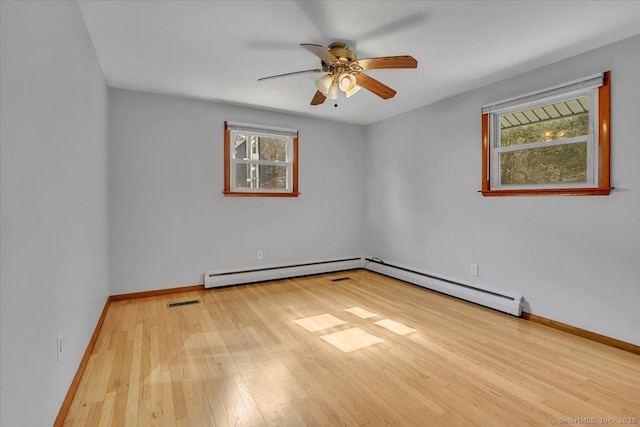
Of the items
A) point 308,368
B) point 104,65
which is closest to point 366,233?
point 308,368

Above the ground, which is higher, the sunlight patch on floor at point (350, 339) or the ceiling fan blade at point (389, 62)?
the ceiling fan blade at point (389, 62)

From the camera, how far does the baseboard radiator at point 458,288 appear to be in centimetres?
313

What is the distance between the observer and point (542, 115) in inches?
119

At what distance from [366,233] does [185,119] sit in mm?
3308

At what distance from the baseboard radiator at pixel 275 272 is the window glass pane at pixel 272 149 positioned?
163 cm

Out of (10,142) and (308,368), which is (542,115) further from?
(10,142)

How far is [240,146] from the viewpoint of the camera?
4.30 m

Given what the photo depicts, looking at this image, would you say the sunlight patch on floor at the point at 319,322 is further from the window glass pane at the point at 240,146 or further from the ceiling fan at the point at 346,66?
the window glass pane at the point at 240,146

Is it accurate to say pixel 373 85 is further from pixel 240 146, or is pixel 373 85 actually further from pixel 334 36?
pixel 240 146

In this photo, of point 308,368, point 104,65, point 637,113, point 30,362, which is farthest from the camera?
point 104,65

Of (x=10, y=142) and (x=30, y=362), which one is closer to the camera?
(x=10, y=142)

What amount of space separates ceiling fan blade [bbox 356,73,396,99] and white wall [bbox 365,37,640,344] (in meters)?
1.38

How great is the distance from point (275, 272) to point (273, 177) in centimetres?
141

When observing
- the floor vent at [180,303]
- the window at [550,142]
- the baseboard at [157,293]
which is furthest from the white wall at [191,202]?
the window at [550,142]
